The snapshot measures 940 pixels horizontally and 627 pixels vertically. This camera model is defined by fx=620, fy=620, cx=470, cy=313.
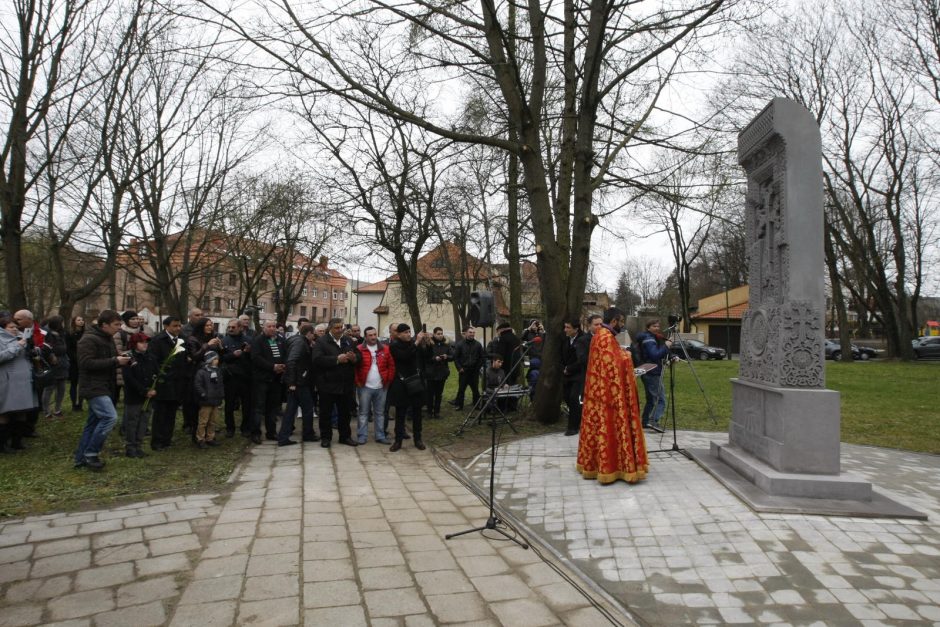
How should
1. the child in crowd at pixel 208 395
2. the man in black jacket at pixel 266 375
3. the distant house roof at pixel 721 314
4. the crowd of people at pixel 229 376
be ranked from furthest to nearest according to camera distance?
the distant house roof at pixel 721 314 → the man in black jacket at pixel 266 375 → the child in crowd at pixel 208 395 → the crowd of people at pixel 229 376

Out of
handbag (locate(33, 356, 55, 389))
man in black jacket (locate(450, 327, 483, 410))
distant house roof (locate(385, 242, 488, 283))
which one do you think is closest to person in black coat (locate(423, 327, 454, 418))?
man in black jacket (locate(450, 327, 483, 410))

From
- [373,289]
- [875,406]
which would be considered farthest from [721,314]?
[875,406]

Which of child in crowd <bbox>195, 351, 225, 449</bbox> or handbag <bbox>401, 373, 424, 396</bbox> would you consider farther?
handbag <bbox>401, 373, 424, 396</bbox>

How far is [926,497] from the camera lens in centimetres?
565

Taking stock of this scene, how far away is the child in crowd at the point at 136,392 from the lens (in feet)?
25.4

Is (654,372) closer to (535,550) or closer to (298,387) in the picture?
(298,387)

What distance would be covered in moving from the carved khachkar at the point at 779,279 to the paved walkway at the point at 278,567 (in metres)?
3.08

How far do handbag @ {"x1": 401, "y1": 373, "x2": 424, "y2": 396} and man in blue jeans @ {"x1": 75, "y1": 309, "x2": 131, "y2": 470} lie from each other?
3.55 m

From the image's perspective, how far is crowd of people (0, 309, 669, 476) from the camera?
7.58 metres

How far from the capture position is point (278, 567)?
14.1 feet

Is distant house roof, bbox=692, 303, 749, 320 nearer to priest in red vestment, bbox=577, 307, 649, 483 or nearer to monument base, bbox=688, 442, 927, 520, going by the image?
priest in red vestment, bbox=577, 307, 649, 483

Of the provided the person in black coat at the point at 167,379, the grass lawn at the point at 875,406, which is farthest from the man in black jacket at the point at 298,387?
the grass lawn at the point at 875,406

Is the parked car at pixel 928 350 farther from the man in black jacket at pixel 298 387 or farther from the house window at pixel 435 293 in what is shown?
the man in black jacket at pixel 298 387

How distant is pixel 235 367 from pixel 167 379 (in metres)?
1.35
